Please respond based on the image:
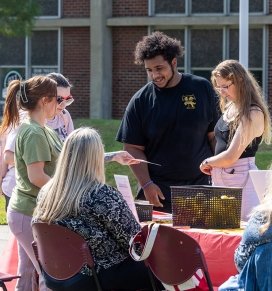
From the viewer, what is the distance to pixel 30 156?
606 cm

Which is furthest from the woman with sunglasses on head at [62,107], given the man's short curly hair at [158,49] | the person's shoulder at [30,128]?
the person's shoulder at [30,128]

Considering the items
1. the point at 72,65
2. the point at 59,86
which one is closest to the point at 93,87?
the point at 72,65

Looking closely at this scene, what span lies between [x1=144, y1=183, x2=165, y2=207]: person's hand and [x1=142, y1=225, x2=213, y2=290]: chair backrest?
1.69 metres

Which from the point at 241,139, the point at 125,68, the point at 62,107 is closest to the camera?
the point at 241,139

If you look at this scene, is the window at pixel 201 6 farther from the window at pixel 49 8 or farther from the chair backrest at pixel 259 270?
the chair backrest at pixel 259 270

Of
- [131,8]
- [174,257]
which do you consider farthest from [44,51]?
[174,257]

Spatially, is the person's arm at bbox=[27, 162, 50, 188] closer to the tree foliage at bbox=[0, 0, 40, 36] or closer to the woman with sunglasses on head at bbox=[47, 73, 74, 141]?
the woman with sunglasses on head at bbox=[47, 73, 74, 141]

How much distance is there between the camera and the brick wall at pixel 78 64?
25.2 meters

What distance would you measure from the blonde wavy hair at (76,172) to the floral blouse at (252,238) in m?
1.03

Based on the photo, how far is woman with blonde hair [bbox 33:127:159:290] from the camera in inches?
209

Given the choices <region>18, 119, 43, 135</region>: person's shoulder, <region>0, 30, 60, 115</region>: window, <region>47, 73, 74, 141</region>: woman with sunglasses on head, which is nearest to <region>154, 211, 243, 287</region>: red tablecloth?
<region>18, 119, 43, 135</region>: person's shoulder

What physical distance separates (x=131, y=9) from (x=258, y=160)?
358 inches

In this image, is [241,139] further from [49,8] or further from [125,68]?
[49,8]

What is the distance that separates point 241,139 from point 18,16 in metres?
16.8
